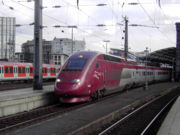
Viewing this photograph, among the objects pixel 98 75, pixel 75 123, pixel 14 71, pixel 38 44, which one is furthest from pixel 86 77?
pixel 14 71

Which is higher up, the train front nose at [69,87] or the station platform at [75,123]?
the train front nose at [69,87]

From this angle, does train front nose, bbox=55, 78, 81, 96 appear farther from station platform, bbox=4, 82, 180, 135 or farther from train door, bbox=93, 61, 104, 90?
train door, bbox=93, 61, 104, 90

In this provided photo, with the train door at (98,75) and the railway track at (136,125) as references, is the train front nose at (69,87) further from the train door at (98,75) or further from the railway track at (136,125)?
the railway track at (136,125)

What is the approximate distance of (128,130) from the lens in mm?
9938

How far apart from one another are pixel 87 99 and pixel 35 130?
6.99 meters

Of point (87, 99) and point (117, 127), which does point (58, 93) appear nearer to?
point (87, 99)

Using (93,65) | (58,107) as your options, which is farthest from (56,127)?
(93,65)

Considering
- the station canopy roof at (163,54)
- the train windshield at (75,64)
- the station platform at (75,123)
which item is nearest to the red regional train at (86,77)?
the train windshield at (75,64)

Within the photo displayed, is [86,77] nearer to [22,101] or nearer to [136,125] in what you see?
[22,101]

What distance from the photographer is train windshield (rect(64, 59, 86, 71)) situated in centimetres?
1498

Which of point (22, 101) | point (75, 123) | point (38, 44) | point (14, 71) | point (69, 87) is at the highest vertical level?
point (38, 44)

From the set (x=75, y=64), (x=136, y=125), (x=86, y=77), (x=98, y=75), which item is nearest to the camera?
(x=136, y=125)

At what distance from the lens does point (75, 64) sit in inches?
601

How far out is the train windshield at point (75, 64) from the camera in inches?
590
